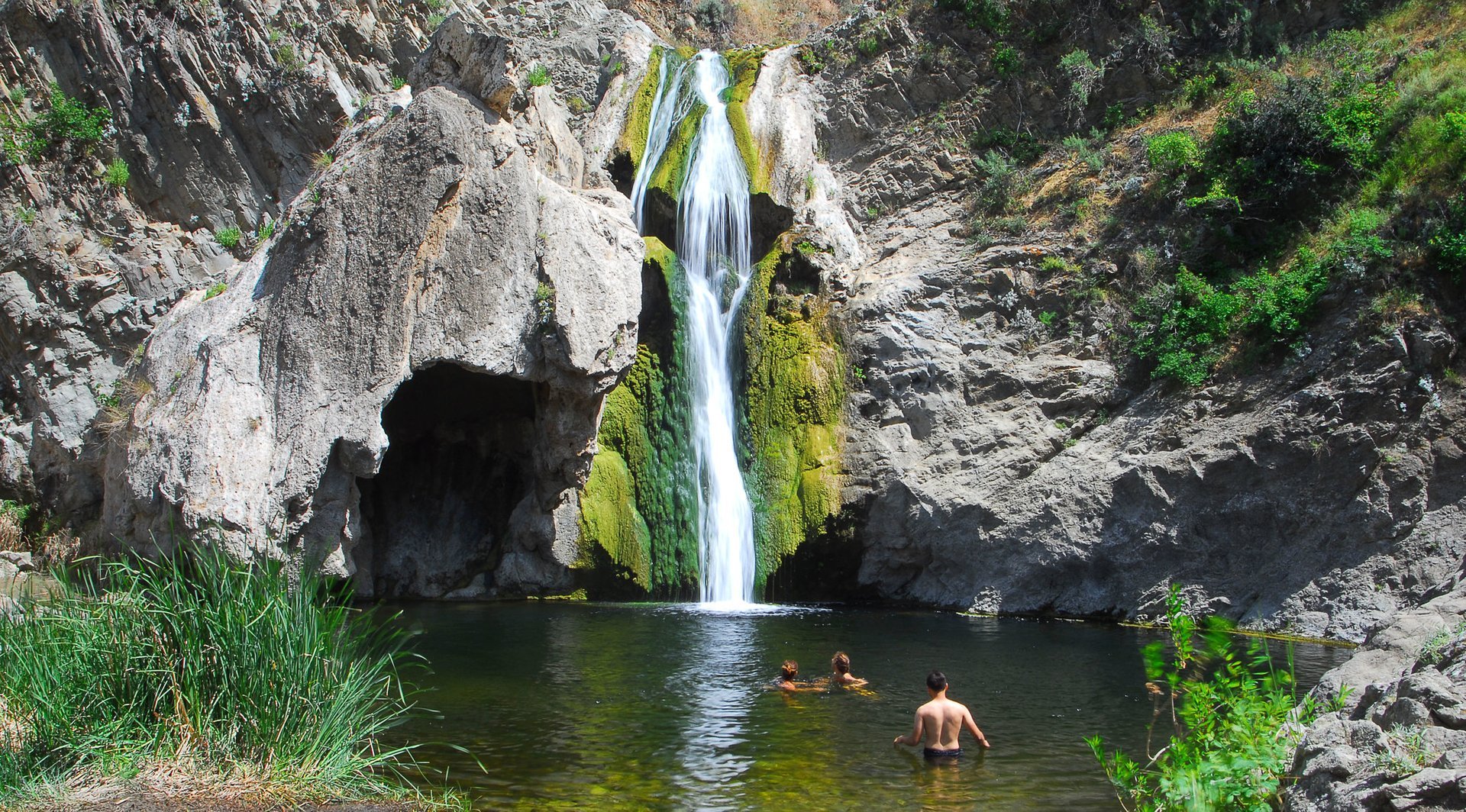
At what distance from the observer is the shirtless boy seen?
8312 millimetres

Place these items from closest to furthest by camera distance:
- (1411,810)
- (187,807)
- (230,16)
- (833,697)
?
(1411,810) < (187,807) < (833,697) < (230,16)

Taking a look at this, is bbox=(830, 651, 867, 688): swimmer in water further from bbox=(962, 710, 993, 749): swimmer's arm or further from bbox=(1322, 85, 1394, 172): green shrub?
bbox=(1322, 85, 1394, 172): green shrub

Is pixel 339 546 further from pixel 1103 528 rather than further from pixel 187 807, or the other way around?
pixel 1103 528

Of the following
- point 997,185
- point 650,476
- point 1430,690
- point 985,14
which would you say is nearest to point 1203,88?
point 997,185

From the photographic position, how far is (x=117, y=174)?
23.1 meters

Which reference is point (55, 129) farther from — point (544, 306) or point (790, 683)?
point (790, 683)

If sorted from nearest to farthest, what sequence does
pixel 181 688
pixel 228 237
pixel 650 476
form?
1. pixel 181 688
2. pixel 650 476
3. pixel 228 237

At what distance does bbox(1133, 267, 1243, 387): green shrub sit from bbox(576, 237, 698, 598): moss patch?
28.1 ft

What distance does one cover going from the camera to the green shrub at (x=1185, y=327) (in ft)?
55.3

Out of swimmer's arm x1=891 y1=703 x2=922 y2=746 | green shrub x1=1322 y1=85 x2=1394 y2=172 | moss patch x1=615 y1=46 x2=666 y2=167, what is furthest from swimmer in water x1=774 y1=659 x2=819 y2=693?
moss patch x1=615 y1=46 x2=666 y2=167

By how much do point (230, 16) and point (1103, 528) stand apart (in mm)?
22289

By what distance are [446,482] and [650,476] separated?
4832mm

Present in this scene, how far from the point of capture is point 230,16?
78.2 feet

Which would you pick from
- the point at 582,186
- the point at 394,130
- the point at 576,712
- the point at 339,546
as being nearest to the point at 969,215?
the point at 582,186
